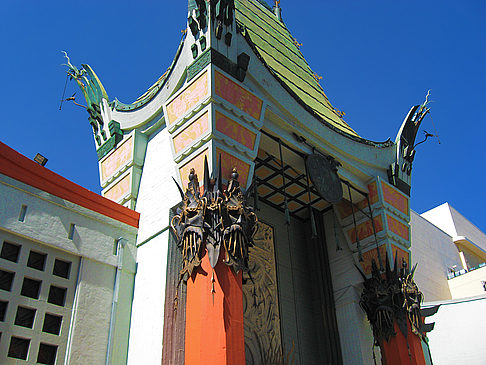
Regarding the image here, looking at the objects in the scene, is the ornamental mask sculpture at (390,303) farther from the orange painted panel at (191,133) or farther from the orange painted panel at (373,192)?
the orange painted panel at (191,133)

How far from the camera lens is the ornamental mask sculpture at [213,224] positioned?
25.3 ft

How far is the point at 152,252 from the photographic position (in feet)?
30.0

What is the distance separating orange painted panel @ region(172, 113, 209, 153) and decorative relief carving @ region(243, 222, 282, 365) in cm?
293

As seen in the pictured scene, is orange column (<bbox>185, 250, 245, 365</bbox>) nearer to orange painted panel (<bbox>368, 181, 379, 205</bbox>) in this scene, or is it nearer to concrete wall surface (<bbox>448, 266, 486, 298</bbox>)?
orange painted panel (<bbox>368, 181, 379, 205</bbox>)

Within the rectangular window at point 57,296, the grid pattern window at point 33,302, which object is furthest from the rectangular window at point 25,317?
the rectangular window at point 57,296

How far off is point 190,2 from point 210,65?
1.71 meters

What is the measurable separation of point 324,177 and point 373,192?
2.20m

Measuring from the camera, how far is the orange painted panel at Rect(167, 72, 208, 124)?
9242 mm

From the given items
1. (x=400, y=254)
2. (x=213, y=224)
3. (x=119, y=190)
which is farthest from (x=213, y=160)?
(x=400, y=254)

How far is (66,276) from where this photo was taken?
8531 millimetres

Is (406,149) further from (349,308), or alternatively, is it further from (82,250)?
(82,250)

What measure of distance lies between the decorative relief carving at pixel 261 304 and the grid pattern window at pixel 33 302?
3.89m

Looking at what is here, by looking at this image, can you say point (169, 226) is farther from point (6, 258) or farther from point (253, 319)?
point (253, 319)

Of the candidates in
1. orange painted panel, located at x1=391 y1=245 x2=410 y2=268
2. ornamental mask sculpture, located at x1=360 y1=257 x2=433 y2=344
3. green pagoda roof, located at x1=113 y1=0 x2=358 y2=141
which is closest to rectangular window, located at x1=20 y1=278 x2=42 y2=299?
green pagoda roof, located at x1=113 y1=0 x2=358 y2=141
